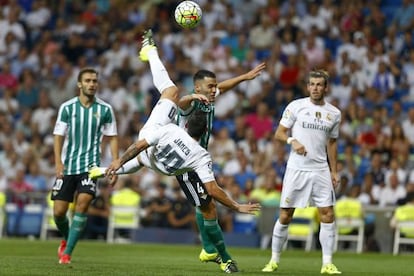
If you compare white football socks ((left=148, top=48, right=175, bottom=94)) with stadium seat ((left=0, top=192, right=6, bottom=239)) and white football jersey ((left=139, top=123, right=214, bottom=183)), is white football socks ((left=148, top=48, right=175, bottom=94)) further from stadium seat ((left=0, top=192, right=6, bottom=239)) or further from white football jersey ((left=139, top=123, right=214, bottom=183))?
stadium seat ((left=0, top=192, right=6, bottom=239))

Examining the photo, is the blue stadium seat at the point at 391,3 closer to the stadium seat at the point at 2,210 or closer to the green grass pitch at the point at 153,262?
the green grass pitch at the point at 153,262

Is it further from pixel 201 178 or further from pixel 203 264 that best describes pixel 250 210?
pixel 203 264

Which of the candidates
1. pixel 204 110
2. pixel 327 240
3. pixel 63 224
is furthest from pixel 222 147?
pixel 204 110

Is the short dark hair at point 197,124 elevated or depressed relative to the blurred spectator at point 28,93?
depressed

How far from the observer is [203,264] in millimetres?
15047

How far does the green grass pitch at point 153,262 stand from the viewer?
1280 centimetres

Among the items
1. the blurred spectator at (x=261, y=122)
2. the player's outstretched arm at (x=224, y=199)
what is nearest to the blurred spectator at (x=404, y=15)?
the blurred spectator at (x=261, y=122)

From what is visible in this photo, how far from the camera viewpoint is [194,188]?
13.0 m

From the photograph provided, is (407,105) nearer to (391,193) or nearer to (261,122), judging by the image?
(391,193)

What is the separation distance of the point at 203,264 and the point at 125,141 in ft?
36.9

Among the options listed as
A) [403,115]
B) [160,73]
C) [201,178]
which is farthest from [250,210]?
[403,115]

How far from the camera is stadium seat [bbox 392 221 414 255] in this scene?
70.5 feet

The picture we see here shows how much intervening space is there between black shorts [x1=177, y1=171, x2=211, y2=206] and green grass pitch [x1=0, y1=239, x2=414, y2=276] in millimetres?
868

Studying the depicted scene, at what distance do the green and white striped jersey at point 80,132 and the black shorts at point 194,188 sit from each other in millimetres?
1800
